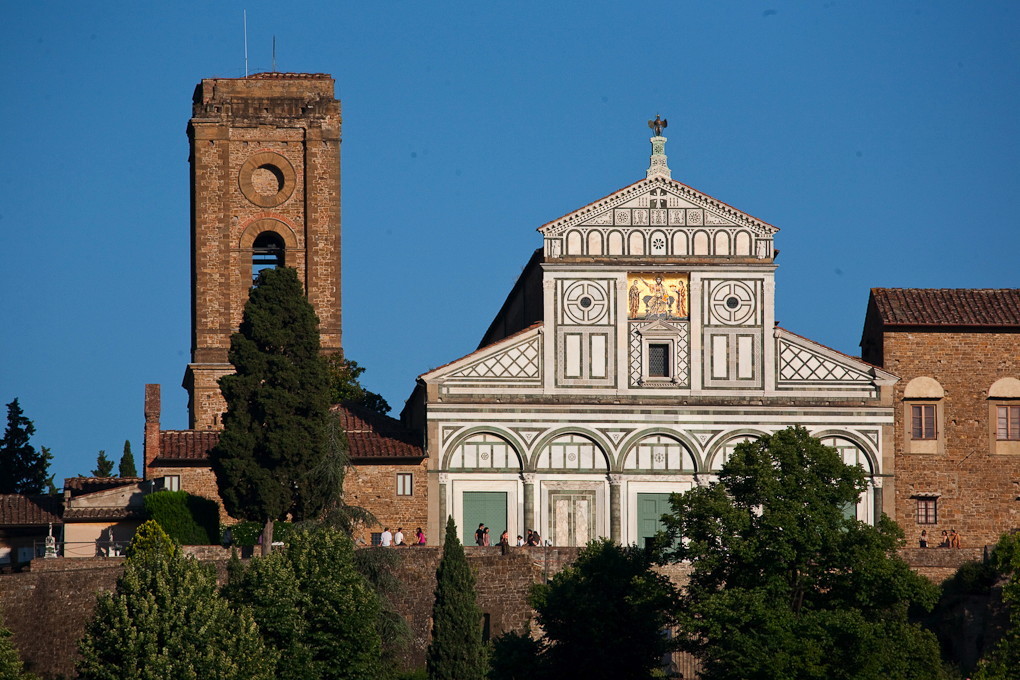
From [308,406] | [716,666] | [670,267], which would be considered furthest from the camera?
[670,267]

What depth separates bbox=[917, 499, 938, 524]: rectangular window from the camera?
206 ft

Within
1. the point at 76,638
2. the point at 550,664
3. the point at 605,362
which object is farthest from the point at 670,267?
the point at 76,638

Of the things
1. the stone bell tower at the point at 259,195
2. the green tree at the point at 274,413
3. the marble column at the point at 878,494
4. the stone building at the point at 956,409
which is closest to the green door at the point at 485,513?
the green tree at the point at 274,413

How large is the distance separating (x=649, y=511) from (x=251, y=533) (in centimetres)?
1134

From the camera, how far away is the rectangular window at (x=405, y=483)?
6116 centimetres

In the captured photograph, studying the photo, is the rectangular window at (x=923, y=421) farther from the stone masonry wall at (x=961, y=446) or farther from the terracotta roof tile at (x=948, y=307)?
the terracotta roof tile at (x=948, y=307)

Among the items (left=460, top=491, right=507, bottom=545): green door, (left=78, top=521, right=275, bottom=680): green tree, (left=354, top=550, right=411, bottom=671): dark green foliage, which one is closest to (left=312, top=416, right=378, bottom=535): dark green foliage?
(left=354, top=550, right=411, bottom=671): dark green foliage

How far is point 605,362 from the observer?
62062 mm

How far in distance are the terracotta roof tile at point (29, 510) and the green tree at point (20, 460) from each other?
817 centimetres

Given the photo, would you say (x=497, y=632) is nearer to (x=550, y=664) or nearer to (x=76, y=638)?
(x=550, y=664)

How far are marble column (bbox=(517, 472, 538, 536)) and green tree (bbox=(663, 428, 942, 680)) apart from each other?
12.4 metres

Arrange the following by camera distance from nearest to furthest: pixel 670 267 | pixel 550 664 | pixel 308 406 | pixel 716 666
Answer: pixel 716 666 < pixel 550 664 < pixel 308 406 < pixel 670 267

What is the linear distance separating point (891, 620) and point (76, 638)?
1975 centimetres

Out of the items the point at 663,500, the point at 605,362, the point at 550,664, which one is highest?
the point at 605,362
